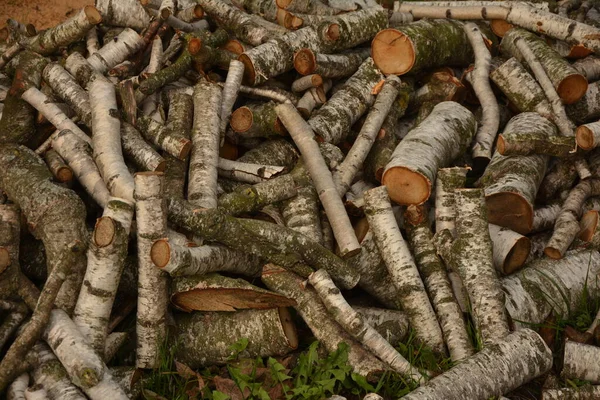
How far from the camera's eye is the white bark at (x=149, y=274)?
15.0 feet

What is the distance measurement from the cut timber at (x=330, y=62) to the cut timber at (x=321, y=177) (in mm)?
748

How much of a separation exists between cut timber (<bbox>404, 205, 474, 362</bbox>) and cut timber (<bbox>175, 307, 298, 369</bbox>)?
3.35 ft

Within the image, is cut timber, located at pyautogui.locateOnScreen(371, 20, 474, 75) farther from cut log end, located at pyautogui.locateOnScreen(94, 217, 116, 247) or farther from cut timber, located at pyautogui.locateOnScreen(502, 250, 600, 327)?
cut log end, located at pyautogui.locateOnScreen(94, 217, 116, 247)

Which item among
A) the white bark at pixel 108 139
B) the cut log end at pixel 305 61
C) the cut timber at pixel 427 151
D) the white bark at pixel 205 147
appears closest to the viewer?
the white bark at pixel 108 139

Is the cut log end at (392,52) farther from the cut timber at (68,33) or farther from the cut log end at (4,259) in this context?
the cut log end at (4,259)

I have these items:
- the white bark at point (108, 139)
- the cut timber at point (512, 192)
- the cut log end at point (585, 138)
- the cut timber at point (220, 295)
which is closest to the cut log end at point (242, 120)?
the white bark at point (108, 139)

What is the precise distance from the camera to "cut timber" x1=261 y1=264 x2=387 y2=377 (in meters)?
4.61

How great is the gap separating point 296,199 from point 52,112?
7.01 ft

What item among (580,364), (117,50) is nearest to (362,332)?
(580,364)

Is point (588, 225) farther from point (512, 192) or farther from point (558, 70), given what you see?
point (558, 70)

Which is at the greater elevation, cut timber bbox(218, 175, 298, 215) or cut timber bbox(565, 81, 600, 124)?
cut timber bbox(565, 81, 600, 124)

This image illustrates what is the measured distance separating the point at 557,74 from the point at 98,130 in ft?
13.3

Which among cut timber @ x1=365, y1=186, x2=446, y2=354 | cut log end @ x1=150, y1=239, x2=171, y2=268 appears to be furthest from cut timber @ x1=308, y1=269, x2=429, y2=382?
cut log end @ x1=150, y1=239, x2=171, y2=268

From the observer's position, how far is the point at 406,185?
5.38 m
